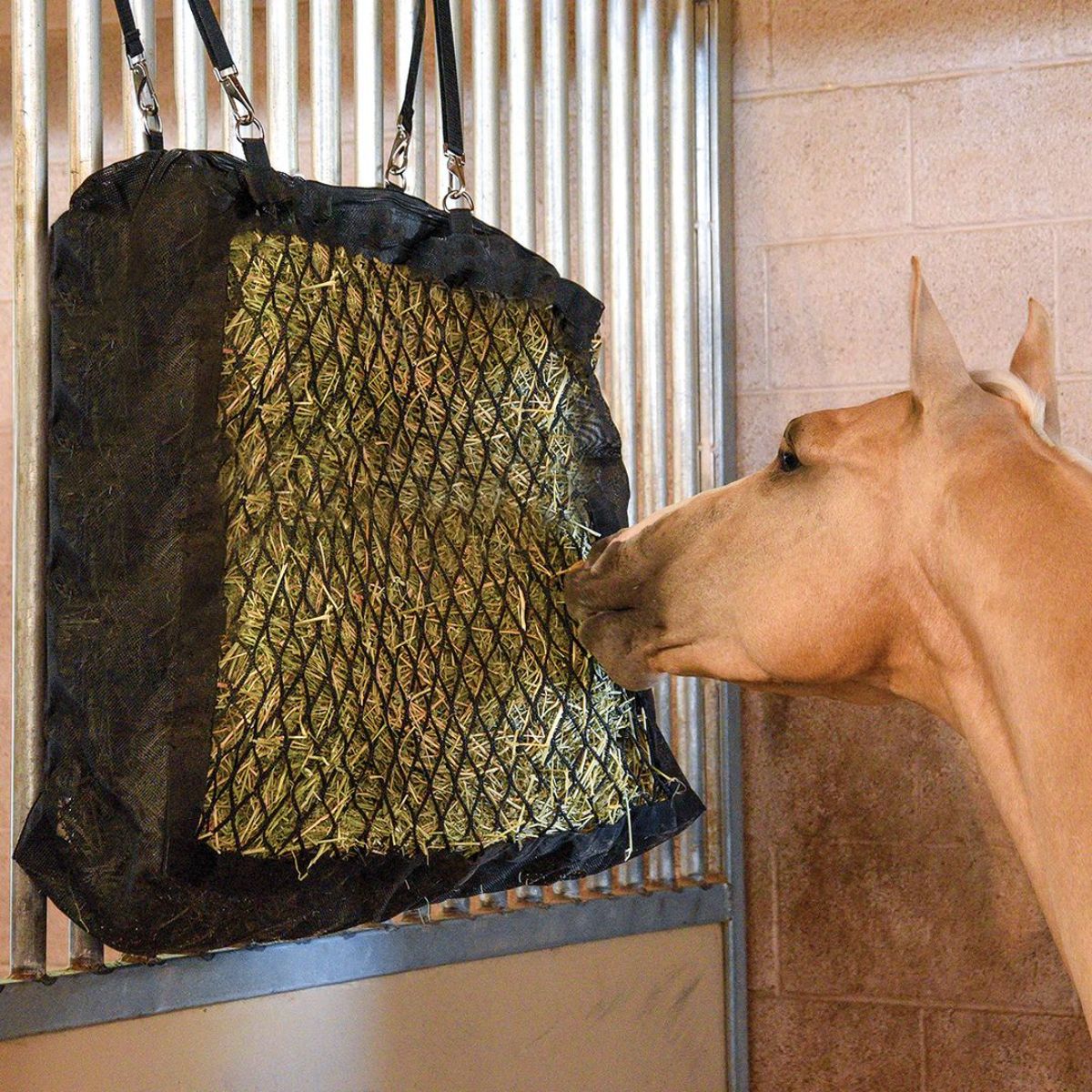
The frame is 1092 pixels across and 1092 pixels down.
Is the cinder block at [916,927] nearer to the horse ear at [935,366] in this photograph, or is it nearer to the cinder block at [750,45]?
the horse ear at [935,366]

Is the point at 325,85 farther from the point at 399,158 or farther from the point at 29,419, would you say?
the point at 29,419

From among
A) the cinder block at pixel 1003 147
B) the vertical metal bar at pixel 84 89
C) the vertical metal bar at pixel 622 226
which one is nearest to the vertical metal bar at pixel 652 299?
the vertical metal bar at pixel 622 226

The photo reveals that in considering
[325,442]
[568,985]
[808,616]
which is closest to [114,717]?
[325,442]

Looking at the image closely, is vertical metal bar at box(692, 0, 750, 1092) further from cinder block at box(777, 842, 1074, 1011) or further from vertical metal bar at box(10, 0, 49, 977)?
vertical metal bar at box(10, 0, 49, 977)

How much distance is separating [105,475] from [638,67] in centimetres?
146

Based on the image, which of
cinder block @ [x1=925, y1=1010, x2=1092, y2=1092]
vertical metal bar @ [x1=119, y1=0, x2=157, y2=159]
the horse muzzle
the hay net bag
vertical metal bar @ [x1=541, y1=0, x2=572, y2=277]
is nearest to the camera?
the hay net bag

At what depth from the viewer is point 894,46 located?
2.62 metres

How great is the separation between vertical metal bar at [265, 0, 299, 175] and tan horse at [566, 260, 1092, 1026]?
0.62 meters

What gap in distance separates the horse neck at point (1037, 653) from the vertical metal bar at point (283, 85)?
3.00 feet

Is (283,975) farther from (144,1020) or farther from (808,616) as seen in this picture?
(808,616)

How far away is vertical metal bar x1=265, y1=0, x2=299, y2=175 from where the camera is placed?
1693 mm

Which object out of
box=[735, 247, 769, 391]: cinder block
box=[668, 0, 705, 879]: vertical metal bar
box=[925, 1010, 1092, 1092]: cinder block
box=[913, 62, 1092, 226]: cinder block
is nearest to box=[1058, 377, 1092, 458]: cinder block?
box=[913, 62, 1092, 226]: cinder block

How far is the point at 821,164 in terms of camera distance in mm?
2666

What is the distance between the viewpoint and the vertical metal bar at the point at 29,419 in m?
1.43
